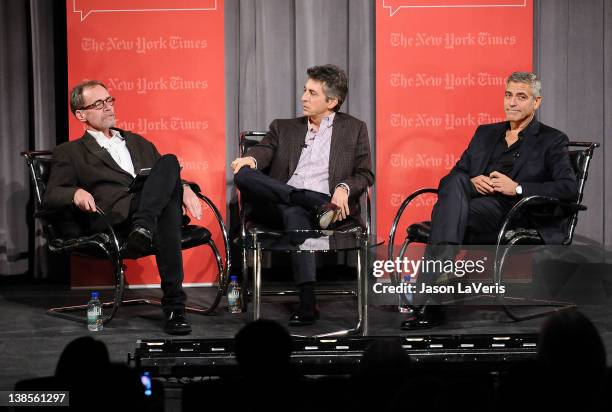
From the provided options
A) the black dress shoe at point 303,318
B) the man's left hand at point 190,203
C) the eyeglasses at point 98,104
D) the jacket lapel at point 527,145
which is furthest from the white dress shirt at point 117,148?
the jacket lapel at point 527,145

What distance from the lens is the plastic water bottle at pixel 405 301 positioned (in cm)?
427

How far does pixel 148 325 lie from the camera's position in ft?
14.4

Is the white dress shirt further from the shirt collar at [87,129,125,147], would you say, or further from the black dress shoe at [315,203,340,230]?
the black dress shoe at [315,203,340,230]

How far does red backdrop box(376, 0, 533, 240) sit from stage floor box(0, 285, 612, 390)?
3.39ft

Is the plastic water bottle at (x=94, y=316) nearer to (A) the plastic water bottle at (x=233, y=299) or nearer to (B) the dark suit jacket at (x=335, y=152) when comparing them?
(A) the plastic water bottle at (x=233, y=299)

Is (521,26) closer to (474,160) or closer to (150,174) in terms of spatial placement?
(474,160)

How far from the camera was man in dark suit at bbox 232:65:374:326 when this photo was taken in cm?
441

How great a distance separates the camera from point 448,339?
2.82 m

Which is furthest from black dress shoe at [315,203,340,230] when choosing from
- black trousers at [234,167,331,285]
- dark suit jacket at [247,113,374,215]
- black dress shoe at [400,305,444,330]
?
black dress shoe at [400,305,444,330]

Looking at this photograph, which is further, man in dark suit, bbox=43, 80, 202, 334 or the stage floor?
man in dark suit, bbox=43, 80, 202, 334

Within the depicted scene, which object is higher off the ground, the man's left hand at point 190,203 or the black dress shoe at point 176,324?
the man's left hand at point 190,203

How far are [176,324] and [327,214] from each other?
2.91ft

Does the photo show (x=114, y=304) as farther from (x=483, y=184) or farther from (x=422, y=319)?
(x=483, y=184)

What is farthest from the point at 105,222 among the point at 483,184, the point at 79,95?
the point at 483,184
